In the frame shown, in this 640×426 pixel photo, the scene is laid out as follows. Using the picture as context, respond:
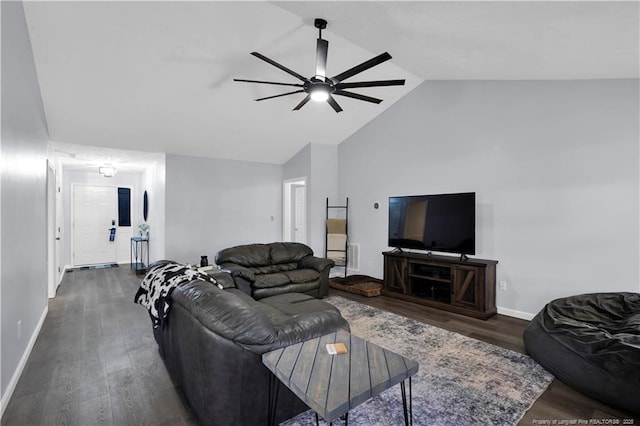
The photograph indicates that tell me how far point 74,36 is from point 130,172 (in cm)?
567

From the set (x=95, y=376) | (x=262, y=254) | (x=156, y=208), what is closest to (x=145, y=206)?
(x=156, y=208)

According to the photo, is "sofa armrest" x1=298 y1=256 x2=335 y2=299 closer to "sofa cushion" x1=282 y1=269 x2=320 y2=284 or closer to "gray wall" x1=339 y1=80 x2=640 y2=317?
"sofa cushion" x1=282 y1=269 x2=320 y2=284

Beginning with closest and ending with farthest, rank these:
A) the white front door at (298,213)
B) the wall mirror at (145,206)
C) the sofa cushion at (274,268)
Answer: the sofa cushion at (274,268) < the wall mirror at (145,206) < the white front door at (298,213)

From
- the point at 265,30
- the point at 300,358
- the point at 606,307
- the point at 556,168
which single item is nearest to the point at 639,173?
the point at 556,168

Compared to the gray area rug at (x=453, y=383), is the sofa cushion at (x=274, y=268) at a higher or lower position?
higher

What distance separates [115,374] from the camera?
2.68 m

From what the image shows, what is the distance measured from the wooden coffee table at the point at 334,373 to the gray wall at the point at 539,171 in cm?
307

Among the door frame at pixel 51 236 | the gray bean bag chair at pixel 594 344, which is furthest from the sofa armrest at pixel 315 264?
the door frame at pixel 51 236

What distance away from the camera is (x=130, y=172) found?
324 inches

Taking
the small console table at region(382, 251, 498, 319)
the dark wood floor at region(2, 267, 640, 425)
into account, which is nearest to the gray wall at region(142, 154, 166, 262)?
the dark wood floor at region(2, 267, 640, 425)

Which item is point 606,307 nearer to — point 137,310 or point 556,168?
point 556,168

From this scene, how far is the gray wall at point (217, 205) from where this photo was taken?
614cm

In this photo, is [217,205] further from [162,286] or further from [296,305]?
[162,286]

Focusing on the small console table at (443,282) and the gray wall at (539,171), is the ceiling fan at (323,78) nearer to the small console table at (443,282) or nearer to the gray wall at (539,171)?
the gray wall at (539,171)
